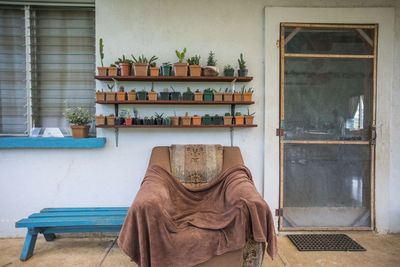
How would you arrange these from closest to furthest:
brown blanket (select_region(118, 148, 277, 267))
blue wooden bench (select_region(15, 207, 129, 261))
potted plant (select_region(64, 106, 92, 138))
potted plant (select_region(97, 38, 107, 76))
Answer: brown blanket (select_region(118, 148, 277, 267)), blue wooden bench (select_region(15, 207, 129, 261)), potted plant (select_region(97, 38, 107, 76)), potted plant (select_region(64, 106, 92, 138))

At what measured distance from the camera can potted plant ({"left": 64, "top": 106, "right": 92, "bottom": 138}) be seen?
97.7 inches

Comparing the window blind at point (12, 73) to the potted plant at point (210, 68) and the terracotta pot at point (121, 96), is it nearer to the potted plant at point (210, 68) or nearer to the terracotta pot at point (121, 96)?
the terracotta pot at point (121, 96)

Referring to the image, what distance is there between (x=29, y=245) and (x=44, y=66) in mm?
1763

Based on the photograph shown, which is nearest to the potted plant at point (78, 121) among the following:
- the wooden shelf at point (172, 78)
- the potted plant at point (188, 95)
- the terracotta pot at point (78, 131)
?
the terracotta pot at point (78, 131)

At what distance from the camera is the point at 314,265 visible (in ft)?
6.80

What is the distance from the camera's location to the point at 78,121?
2506mm

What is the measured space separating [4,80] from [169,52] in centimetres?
177

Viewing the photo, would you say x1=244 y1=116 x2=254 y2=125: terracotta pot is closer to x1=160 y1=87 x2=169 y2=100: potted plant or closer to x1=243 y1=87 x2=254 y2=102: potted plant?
x1=243 y1=87 x2=254 y2=102: potted plant

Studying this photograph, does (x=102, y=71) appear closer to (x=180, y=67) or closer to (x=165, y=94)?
(x=165, y=94)

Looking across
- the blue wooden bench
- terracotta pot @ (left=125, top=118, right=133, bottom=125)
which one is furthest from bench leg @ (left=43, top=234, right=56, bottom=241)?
terracotta pot @ (left=125, top=118, right=133, bottom=125)

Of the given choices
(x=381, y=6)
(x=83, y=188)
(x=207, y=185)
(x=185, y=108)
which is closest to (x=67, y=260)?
(x=83, y=188)

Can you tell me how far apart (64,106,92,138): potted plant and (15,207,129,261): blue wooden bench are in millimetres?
744

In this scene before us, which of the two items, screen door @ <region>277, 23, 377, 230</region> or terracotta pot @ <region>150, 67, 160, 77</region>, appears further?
screen door @ <region>277, 23, 377, 230</region>

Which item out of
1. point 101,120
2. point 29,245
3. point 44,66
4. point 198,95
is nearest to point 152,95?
point 198,95
